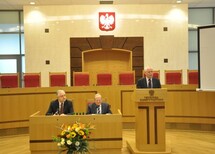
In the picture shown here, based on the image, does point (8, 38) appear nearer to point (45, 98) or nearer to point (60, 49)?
point (60, 49)

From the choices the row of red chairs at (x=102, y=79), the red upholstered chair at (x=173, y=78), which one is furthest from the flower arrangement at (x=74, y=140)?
the red upholstered chair at (x=173, y=78)

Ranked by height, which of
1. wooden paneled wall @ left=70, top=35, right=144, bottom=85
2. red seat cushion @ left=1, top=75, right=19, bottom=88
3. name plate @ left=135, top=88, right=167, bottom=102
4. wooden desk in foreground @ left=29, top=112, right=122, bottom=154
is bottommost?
wooden desk in foreground @ left=29, top=112, right=122, bottom=154

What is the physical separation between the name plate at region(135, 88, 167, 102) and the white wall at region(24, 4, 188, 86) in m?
6.22

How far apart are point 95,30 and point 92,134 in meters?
7.17

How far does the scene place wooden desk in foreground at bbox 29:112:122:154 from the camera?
541 centimetres

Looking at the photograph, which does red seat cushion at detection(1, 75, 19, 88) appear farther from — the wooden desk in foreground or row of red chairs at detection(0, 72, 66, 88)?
the wooden desk in foreground

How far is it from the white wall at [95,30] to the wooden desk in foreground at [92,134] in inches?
267

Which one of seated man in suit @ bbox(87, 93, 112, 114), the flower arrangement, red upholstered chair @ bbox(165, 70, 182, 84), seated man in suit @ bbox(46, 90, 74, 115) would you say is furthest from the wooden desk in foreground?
red upholstered chair @ bbox(165, 70, 182, 84)

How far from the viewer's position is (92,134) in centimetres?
543

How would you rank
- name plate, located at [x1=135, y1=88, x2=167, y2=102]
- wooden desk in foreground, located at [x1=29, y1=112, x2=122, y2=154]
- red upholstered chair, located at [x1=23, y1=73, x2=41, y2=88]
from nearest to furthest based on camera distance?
wooden desk in foreground, located at [x1=29, y1=112, x2=122, y2=154]
name plate, located at [x1=135, y1=88, x2=167, y2=102]
red upholstered chair, located at [x1=23, y1=73, x2=41, y2=88]

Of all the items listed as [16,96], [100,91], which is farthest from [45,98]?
[100,91]

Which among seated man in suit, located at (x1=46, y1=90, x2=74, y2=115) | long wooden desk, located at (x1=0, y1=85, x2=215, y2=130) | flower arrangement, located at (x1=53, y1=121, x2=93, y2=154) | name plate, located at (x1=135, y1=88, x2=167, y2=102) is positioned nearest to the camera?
flower arrangement, located at (x1=53, y1=121, x2=93, y2=154)

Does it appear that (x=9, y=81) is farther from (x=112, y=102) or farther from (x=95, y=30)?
(x=95, y=30)

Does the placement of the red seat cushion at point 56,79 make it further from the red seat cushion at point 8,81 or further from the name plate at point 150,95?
the name plate at point 150,95
